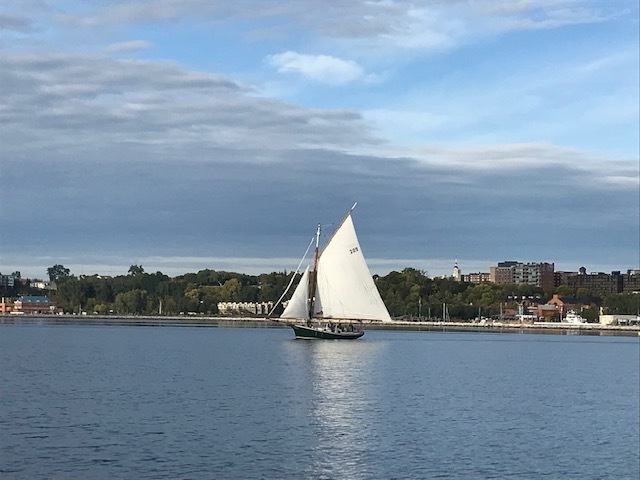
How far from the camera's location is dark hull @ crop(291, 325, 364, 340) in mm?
116250

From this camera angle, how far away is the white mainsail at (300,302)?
111562 mm

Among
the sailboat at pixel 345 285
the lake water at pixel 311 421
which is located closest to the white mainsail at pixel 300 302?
the sailboat at pixel 345 285

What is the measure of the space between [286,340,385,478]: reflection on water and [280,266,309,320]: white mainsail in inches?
569

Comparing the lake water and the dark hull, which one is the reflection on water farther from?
the dark hull

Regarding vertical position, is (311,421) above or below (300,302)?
below

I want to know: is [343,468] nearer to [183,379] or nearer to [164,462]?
[164,462]

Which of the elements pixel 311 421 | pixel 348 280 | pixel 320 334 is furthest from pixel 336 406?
pixel 320 334

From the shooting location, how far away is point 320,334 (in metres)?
117

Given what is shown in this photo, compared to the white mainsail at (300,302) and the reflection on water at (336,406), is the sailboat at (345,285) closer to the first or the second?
the white mainsail at (300,302)

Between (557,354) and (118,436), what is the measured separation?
79.9 meters

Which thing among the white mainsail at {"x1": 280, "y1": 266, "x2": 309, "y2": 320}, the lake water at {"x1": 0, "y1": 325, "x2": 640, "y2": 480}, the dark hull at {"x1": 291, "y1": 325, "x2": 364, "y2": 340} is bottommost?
the lake water at {"x1": 0, "y1": 325, "x2": 640, "y2": 480}

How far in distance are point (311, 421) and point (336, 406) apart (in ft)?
19.7

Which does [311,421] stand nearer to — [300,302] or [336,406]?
[336,406]

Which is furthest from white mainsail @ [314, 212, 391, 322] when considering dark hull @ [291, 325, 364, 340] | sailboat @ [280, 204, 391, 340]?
dark hull @ [291, 325, 364, 340]
